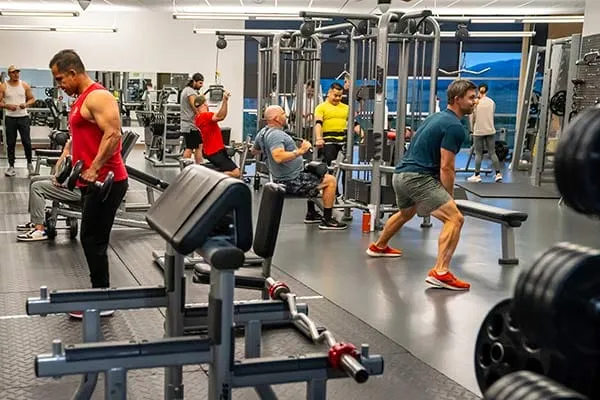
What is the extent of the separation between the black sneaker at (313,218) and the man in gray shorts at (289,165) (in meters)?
0.21

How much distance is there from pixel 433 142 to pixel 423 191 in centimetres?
31

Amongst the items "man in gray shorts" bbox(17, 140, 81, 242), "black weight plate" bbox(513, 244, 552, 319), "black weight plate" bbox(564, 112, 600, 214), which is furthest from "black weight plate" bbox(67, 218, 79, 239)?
"black weight plate" bbox(564, 112, 600, 214)

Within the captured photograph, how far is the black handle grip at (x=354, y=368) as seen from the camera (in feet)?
5.95

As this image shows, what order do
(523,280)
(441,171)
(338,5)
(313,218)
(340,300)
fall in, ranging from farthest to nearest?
(338,5)
(313,218)
(441,171)
(340,300)
(523,280)

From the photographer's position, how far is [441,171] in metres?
4.09

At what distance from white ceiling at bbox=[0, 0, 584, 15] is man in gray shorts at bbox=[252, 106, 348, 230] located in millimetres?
5929

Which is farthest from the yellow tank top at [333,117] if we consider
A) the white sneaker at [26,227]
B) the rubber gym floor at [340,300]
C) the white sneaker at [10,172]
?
the white sneaker at [10,172]

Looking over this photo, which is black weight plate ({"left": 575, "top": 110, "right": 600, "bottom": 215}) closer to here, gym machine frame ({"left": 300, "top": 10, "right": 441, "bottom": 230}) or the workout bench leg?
the workout bench leg

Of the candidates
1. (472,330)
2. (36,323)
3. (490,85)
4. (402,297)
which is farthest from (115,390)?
(490,85)

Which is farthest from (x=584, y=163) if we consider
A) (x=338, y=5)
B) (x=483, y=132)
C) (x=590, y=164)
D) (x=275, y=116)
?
(x=338, y=5)

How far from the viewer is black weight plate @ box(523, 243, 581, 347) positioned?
1179mm

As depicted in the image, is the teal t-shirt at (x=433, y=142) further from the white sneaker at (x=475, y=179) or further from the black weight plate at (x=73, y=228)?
the white sneaker at (x=475, y=179)

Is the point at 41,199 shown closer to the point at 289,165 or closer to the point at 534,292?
the point at 289,165

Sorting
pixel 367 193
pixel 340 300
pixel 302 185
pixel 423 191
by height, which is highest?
pixel 423 191
